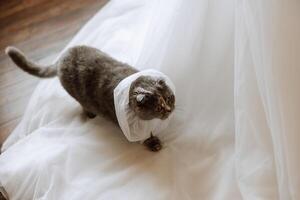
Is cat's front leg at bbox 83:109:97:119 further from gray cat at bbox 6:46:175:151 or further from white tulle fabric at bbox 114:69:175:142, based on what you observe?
white tulle fabric at bbox 114:69:175:142

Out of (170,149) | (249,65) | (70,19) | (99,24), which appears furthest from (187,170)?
(70,19)

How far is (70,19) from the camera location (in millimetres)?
1711

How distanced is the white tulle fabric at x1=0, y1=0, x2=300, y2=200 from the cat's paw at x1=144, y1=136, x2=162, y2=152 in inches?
0.6

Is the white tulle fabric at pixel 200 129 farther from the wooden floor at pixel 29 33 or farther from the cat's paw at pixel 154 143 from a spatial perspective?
the wooden floor at pixel 29 33

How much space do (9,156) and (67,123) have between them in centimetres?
18

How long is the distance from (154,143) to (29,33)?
0.92m

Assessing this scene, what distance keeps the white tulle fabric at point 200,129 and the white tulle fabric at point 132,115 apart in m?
0.08

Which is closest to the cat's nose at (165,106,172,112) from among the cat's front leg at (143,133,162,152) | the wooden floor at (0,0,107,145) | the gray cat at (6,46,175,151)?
the gray cat at (6,46,175,151)

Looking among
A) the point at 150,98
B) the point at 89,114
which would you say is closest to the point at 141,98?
the point at 150,98

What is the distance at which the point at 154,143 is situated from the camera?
3.50ft

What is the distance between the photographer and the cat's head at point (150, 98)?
0.92m

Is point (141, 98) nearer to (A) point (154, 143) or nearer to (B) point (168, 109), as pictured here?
(B) point (168, 109)

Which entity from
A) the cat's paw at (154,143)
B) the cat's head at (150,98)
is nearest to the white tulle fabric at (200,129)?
the cat's paw at (154,143)

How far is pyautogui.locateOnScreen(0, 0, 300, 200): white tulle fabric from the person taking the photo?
2.52ft
